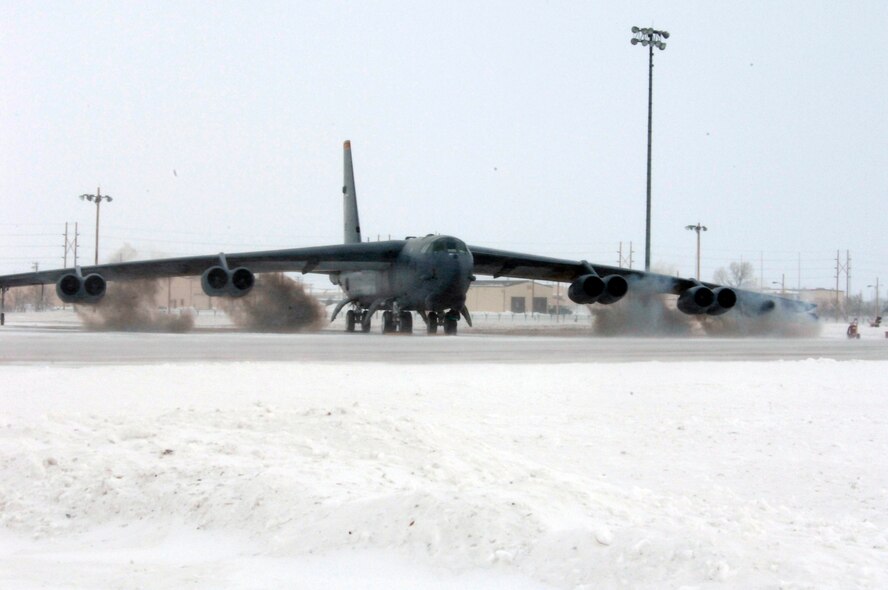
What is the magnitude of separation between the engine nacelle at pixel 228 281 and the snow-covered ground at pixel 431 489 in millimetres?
17717

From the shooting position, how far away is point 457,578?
18.3 feet

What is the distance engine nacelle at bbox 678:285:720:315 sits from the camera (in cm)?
3406

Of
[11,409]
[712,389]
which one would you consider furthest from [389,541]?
[712,389]

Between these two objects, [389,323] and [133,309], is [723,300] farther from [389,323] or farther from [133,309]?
[133,309]

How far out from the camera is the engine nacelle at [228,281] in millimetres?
30797

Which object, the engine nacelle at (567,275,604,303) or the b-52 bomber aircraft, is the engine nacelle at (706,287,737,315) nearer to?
the b-52 bomber aircraft

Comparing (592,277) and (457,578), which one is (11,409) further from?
(592,277)

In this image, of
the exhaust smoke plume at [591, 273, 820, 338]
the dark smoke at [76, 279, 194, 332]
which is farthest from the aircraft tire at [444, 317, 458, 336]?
the dark smoke at [76, 279, 194, 332]

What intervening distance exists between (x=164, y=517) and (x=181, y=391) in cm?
588

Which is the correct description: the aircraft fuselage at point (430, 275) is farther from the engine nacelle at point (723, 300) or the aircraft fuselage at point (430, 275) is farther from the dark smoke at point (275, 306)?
the engine nacelle at point (723, 300)

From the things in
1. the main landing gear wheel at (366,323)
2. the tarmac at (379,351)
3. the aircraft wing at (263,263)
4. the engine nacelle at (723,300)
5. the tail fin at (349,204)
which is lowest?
the tarmac at (379,351)

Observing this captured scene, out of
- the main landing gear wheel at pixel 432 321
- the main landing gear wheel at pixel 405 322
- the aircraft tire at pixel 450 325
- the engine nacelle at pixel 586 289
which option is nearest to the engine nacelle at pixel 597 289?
the engine nacelle at pixel 586 289

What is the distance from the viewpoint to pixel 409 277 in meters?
31.9

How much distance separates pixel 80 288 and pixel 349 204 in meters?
13.4
